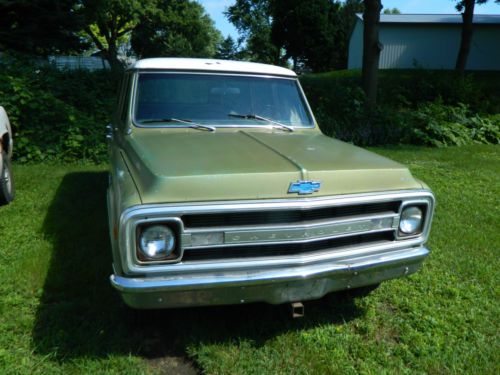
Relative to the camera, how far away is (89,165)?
8.11 meters

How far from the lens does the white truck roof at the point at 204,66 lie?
3.78 metres

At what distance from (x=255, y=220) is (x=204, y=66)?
194 centimetres

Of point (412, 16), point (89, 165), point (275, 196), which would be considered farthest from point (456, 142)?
point (412, 16)

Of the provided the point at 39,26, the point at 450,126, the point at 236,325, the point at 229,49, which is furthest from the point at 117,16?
the point at 236,325

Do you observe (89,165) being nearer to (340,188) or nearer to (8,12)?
(340,188)

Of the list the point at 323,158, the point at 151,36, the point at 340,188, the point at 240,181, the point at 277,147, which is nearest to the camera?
the point at 240,181

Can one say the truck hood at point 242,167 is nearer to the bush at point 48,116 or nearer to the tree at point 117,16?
the bush at point 48,116

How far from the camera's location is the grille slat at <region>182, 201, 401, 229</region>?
2379mm

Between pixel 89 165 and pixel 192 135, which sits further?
pixel 89 165

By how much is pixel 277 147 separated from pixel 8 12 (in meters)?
13.8

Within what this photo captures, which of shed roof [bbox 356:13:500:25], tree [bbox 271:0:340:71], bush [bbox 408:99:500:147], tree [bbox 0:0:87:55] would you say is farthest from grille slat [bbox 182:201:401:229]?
tree [bbox 271:0:340:71]

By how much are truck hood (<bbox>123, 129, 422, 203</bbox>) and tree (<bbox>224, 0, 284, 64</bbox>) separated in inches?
1326

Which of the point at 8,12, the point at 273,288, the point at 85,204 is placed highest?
the point at 8,12

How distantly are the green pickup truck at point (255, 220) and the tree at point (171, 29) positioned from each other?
97.6ft
